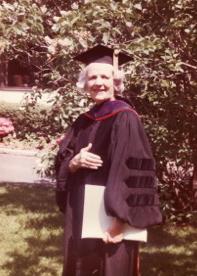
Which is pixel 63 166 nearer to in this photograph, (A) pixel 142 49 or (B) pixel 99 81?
(B) pixel 99 81

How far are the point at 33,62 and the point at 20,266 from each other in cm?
285

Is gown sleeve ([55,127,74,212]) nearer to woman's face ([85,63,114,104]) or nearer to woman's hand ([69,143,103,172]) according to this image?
woman's hand ([69,143,103,172])

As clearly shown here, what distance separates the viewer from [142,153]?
326cm

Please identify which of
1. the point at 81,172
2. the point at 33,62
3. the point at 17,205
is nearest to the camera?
the point at 81,172

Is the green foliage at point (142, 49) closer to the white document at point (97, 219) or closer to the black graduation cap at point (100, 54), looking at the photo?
the black graduation cap at point (100, 54)

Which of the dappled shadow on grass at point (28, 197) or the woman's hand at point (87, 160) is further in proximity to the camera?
the dappled shadow on grass at point (28, 197)

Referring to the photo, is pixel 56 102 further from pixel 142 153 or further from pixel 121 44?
pixel 142 153

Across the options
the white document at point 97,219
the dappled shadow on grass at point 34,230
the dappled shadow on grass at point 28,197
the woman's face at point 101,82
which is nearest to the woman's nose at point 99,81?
the woman's face at point 101,82

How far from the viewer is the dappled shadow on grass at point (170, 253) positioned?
555 centimetres

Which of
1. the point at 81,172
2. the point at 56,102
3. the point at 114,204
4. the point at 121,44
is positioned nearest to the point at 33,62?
the point at 56,102

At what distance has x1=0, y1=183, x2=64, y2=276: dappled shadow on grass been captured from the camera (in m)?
5.54

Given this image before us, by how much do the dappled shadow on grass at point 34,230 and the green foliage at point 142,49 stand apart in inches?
54.5

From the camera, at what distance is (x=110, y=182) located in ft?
10.5

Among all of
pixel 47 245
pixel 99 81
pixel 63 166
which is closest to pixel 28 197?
pixel 47 245
